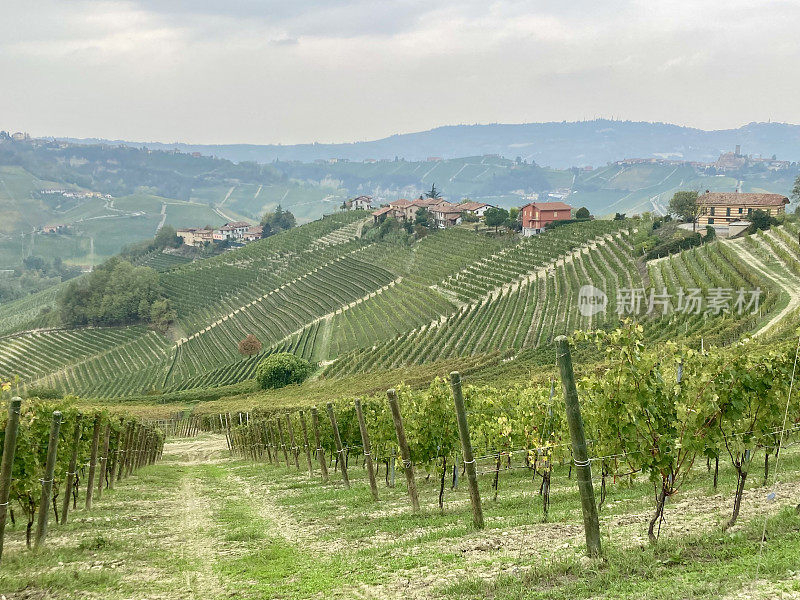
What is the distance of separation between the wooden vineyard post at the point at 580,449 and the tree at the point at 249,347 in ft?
293

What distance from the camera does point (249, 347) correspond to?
94.5 metres

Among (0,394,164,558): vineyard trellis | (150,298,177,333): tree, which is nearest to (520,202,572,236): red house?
(150,298,177,333): tree

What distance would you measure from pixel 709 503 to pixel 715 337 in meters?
33.4

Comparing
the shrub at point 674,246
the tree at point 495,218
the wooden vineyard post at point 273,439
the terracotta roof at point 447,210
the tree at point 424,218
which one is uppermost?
the terracotta roof at point 447,210

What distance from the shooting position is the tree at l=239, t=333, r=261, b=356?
94.2 metres

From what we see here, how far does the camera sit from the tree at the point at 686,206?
98000 mm

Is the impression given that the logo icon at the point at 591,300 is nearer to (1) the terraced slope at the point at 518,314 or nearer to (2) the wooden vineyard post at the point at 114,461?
(1) the terraced slope at the point at 518,314

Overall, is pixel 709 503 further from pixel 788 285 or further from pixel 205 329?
pixel 205 329

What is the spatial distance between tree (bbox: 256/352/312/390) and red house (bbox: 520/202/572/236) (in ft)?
153

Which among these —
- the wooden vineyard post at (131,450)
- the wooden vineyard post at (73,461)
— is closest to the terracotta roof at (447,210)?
the wooden vineyard post at (131,450)

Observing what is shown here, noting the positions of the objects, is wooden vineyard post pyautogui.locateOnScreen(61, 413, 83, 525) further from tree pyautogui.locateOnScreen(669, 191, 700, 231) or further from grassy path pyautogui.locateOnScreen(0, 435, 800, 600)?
tree pyautogui.locateOnScreen(669, 191, 700, 231)

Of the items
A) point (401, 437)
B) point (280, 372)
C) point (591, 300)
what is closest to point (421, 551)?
point (401, 437)

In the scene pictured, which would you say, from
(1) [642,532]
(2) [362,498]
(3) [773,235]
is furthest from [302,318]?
(1) [642,532]

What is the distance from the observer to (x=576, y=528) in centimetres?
962
